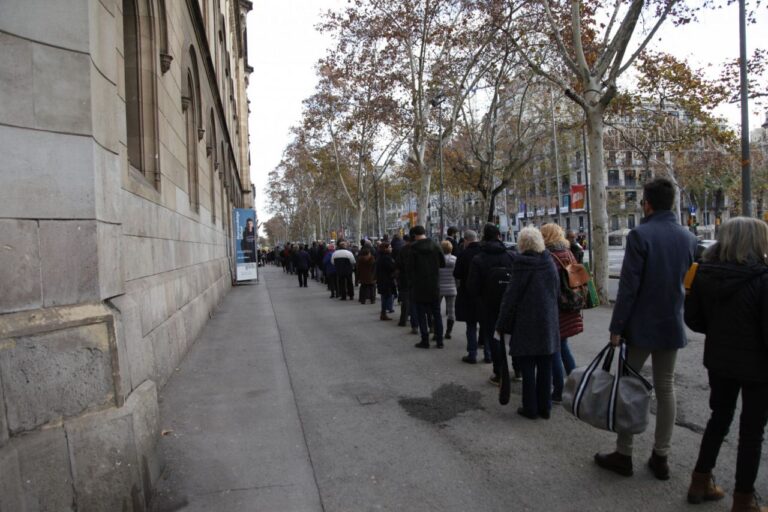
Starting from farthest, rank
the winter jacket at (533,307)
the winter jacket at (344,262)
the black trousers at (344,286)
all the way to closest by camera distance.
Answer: the black trousers at (344,286) < the winter jacket at (344,262) < the winter jacket at (533,307)

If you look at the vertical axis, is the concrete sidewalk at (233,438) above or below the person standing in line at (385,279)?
below

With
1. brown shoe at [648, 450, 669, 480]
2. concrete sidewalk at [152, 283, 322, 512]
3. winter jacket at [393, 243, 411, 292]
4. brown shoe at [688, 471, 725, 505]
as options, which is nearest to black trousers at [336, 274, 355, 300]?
winter jacket at [393, 243, 411, 292]

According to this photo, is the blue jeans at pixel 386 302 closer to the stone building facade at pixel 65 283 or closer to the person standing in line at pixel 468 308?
the person standing in line at pixel 468 308

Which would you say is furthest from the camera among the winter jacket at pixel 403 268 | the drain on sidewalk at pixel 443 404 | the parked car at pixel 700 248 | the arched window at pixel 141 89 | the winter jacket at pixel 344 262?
the winter jacket at pixel 344 262

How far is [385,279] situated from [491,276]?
20.7 feet

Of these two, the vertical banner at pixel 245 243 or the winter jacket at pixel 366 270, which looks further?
the vertical banner at pixel 245 243

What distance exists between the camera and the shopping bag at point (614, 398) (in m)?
3.66

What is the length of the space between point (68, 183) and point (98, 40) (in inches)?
39.1

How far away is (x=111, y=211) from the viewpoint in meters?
3.70

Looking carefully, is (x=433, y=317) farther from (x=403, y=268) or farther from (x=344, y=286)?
(x=344, y=286)

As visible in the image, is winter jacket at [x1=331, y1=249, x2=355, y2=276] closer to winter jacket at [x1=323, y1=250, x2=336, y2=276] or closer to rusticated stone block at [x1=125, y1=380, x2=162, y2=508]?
winter jacket at [x1=323, y1=250, x2=336, y2=276]

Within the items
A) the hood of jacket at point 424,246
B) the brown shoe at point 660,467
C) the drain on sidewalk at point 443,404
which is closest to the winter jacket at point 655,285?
the brown shoe at point 660,467

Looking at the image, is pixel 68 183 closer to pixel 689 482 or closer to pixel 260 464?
pixel 260 464

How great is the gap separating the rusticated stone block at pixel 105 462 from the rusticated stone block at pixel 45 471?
0.05 metres
